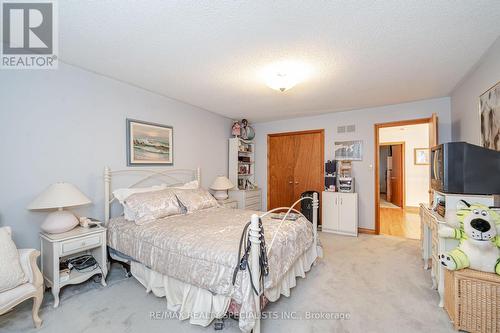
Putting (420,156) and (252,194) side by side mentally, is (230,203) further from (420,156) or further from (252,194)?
(420,156)

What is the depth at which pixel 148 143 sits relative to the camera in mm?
3277

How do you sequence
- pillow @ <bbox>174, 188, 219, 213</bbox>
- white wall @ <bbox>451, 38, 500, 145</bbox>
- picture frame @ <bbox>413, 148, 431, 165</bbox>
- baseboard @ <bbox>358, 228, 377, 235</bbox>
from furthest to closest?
picture frame @ <bbox>413, 148, 431, 165</bbox>, baseboard @ <bbox>358, 228, 377, 235</bbox>, pillow @ <bbox>174, 188, 219, 213</bbox>, white wall @ <bbox>451, 38, 500, 145</bbox>

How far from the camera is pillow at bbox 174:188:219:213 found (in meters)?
3.04

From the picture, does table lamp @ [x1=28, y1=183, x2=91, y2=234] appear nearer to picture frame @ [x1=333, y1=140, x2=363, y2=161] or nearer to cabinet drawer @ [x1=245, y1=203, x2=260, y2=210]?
cabinet drawer @ [x1=245, y1=203, x2=260, y2=210]

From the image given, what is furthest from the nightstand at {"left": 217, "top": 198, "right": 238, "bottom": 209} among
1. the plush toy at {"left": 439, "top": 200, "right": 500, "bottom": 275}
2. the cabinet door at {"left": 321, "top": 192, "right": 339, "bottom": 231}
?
the plush toy at {"left": 439, "top": 200, "right": 500, "bottom": 275}

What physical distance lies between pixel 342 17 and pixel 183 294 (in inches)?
104

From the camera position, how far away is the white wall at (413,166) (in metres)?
6.31

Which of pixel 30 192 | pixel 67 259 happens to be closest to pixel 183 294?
pixel 67 259

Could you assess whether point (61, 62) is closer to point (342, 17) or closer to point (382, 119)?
point (342, 17)

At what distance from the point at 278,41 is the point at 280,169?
357 cm

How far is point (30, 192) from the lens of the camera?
7.27ft

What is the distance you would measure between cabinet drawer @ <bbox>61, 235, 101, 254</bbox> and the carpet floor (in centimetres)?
48

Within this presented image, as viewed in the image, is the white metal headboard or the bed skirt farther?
the white metal headboard

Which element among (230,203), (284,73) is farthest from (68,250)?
(284,73)
